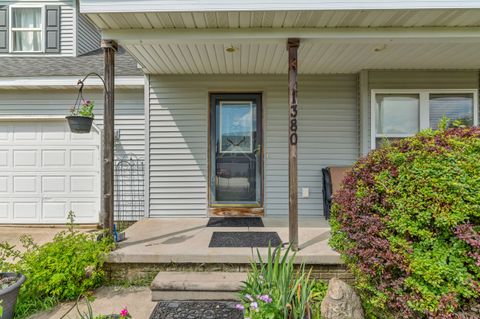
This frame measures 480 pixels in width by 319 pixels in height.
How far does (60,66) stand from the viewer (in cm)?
560

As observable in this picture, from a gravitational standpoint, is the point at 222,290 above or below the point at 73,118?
below

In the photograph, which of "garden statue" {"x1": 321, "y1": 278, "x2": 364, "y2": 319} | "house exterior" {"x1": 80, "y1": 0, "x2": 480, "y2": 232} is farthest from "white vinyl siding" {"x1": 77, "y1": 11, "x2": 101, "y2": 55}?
"garden statue" {"x1": 321, "y1": 278, "x2": 364, "y2": 319}

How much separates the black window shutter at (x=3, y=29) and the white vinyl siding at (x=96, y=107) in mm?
2083

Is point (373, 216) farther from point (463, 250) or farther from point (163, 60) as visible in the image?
point (163, 60)

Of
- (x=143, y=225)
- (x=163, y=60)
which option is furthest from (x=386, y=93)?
(x=143, y=225)

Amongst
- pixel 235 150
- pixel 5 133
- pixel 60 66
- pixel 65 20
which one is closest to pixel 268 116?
pixel 235 150

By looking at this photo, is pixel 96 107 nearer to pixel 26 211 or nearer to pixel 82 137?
pixel 82 137

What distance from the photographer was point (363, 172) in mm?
2514

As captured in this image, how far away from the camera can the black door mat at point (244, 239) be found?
3.27m

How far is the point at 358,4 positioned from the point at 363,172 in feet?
5.34

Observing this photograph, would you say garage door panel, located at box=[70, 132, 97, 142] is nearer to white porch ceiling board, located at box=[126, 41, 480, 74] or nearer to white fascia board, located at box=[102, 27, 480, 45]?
white porch ceiling board, located at box=[126, 41, 480, 74]

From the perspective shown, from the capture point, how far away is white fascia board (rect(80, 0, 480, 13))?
2754 mm

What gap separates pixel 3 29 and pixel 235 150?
617 centimetres

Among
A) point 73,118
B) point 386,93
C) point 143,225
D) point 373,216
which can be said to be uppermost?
point 386,93
